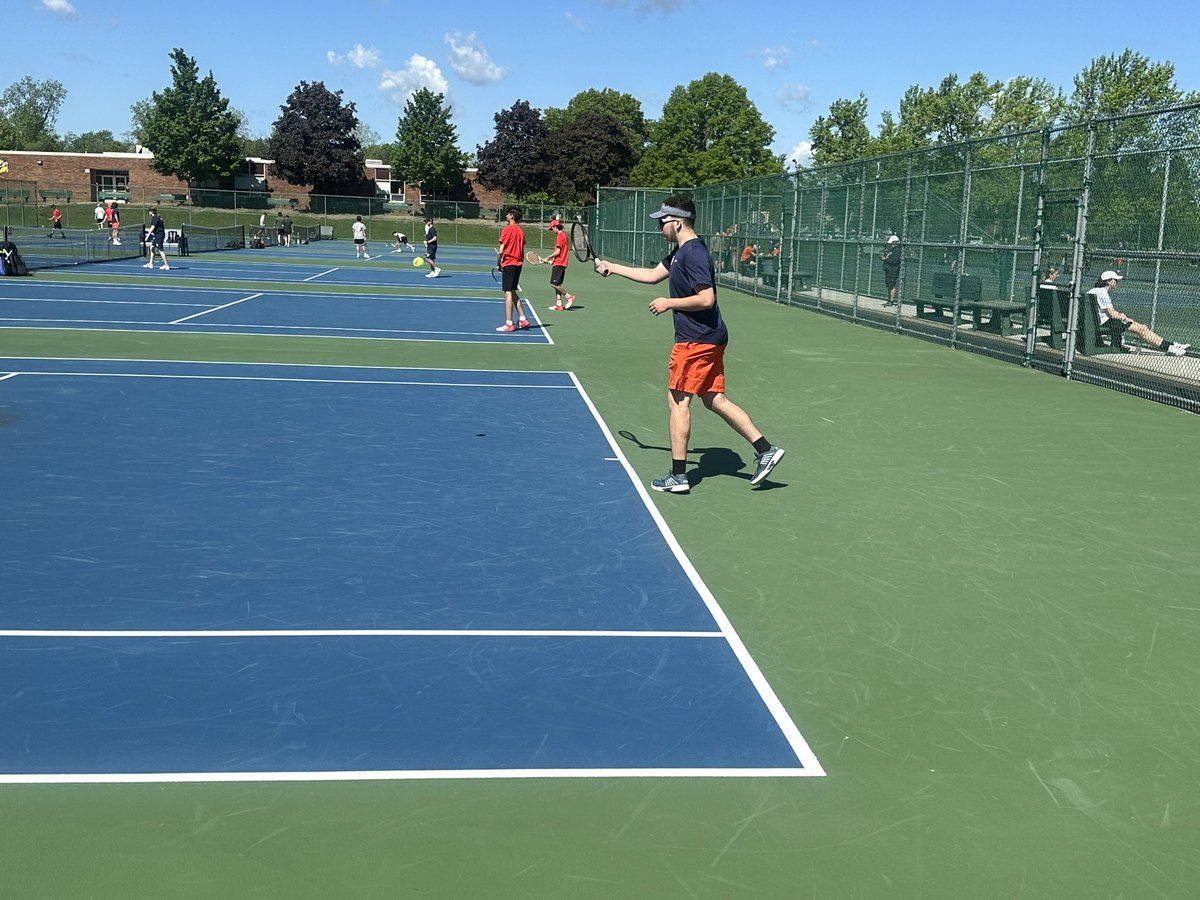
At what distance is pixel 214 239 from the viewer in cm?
5188

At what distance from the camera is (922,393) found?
44.0 feet

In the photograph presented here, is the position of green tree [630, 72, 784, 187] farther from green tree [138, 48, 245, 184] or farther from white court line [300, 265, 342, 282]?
white court line [300, 265, 342, 282]

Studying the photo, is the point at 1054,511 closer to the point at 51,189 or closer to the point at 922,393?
the point at 922,393

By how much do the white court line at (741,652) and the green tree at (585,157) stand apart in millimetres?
101601

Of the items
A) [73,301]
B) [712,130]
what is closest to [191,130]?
[712,130]

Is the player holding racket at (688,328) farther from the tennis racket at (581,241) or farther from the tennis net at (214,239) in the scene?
the tennis net at (214,239)

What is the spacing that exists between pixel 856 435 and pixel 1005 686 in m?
5.91

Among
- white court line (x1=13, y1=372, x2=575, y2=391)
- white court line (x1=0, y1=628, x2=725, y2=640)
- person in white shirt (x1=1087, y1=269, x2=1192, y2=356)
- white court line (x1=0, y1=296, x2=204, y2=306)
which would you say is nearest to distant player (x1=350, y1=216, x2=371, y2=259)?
white court line (x1=0, y1=296, x2=204, y2=306)

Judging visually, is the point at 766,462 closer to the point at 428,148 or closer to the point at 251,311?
the point at 251,311

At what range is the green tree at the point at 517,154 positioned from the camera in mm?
109188

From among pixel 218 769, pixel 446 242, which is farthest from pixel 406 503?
pixel 446 242

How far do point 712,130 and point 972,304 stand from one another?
95.7 meters

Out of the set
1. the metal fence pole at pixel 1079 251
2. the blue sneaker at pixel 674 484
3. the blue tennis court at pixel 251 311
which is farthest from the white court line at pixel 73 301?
the blue sneaker at pixel 674 484

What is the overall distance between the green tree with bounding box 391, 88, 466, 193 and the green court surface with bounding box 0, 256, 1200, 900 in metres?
97.8
